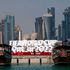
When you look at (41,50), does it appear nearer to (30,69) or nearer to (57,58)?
(57,58)

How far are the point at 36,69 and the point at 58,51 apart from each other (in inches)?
969

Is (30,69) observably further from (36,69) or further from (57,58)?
(57,58)

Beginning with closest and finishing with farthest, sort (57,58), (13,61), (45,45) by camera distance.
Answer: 1. (57,58)
2. (13,61)
3. (45,45)

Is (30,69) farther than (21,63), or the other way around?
(21,63)

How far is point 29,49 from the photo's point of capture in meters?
182

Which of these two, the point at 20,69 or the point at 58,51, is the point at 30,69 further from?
the point at 58,51

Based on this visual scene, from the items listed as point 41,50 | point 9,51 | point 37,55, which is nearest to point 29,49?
point 41,50

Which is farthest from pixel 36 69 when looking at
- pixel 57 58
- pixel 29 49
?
pixel 29 49

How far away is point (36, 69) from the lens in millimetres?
130250

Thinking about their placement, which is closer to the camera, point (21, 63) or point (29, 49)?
point (21, 63)

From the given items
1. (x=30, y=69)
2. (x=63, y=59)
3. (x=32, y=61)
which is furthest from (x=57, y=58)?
(x=30, y=69)

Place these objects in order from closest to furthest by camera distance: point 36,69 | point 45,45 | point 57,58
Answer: point 36,69
point 57,58
point 45,45

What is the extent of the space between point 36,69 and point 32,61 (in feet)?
107

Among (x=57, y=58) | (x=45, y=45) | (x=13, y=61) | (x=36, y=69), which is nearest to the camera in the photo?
(x=36, y=69)
